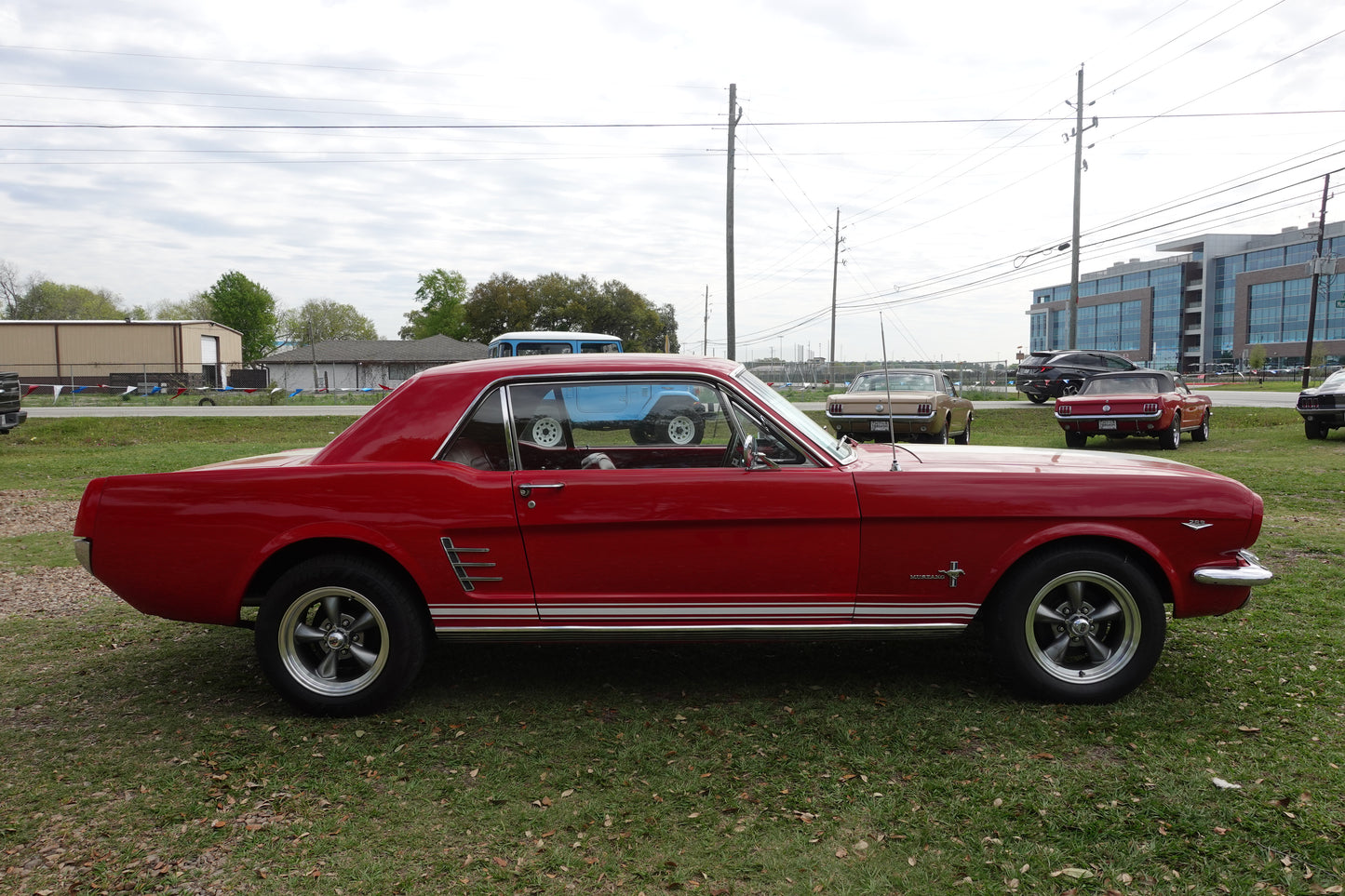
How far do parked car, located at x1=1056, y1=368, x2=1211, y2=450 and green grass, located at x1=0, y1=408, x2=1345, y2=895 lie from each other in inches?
424

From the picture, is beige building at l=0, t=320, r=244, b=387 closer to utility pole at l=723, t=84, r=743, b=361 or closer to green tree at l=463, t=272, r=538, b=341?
green tree at l=463, t=272, r=538, b=341

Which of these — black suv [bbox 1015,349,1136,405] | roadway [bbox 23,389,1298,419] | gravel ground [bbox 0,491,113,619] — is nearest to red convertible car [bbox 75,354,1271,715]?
gravel ground [bbox 0,491,113,619]

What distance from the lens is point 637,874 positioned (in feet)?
9.12

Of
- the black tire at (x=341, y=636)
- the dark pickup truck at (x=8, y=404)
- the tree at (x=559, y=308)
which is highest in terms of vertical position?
the tree at (x=559, y=308)

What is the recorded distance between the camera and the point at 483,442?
4055mm

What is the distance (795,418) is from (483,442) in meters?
1.44

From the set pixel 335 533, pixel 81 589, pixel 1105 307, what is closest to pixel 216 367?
pixel 81 589

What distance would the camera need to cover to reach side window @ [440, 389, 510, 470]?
4020 millimetres

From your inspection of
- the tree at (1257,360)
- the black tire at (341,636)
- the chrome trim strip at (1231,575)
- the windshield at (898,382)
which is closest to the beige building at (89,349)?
the windshield at (898,382)

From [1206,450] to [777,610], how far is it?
46.7ft

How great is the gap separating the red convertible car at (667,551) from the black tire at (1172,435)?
41.9ft

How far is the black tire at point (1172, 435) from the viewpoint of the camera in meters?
15.4

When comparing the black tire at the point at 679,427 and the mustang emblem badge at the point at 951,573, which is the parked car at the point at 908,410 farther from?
the mustang emblem badge at the point at 951,573

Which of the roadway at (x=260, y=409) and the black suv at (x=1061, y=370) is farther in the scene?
the black suv at (x=1061, y=370)
